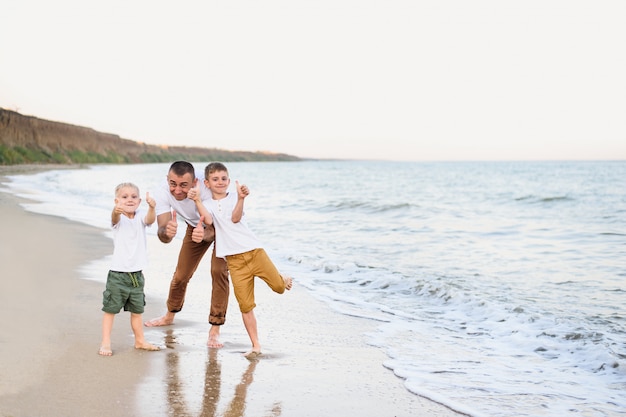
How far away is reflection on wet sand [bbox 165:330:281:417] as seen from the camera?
343 cm

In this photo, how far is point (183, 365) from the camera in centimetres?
429

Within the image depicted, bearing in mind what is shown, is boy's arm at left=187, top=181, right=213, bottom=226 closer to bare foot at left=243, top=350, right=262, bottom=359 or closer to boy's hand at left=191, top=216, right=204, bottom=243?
boy's hand at left=191, top=216, right=204, bottom=243

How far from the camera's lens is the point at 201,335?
17.0 feet

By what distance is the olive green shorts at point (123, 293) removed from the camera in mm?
4633

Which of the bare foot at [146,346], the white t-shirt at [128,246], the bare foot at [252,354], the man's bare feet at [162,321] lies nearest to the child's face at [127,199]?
the white t-shirt at [128,246]

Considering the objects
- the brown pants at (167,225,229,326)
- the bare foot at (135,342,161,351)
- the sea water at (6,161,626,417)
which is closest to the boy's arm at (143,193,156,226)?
the brown pants at (167,225,229,326)

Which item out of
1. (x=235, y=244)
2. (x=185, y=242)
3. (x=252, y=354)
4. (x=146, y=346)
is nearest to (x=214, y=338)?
(x=252, y=354)

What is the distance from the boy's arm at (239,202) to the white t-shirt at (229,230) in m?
0.08

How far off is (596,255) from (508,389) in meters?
7.75

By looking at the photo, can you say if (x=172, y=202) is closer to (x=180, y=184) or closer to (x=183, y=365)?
(x=180, y=184)

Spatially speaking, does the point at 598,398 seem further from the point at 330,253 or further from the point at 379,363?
the point at 330,253

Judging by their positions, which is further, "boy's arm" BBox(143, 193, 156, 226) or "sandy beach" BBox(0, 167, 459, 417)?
"boy's arm" BBox(143, 193, 156, 226)

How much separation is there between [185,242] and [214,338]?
3.47 feet

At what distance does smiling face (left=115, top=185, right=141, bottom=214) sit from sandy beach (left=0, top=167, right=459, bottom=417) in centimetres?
102
